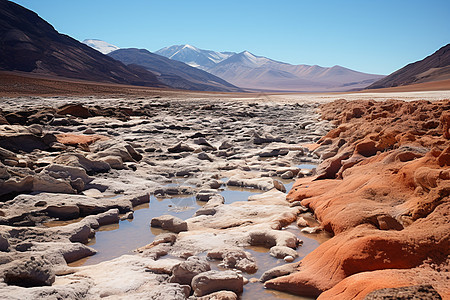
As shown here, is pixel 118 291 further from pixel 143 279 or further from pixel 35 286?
pixel 35 286

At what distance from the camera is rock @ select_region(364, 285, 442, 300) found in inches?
70.2

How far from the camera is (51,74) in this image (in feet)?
208

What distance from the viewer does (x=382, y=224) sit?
127 inches

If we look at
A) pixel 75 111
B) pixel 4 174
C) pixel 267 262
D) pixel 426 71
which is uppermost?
pixel 426 71

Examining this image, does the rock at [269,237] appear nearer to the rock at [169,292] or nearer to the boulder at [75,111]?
the rock at [169,292]

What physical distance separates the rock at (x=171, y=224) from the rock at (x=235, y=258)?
0.73m

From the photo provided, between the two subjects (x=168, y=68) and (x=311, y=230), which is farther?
(x=168, y=68)

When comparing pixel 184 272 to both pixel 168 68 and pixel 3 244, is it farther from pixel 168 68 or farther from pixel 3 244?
pixel 168 68

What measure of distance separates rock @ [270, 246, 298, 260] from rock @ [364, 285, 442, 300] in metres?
1.49

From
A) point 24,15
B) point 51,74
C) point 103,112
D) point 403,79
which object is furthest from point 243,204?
point 403,79

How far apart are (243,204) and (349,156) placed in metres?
1.87

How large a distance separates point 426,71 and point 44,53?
72551mm

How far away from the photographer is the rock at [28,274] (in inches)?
100

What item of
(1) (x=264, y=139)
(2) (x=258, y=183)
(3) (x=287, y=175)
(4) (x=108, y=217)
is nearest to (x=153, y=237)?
(4) (x=108, y=217)
